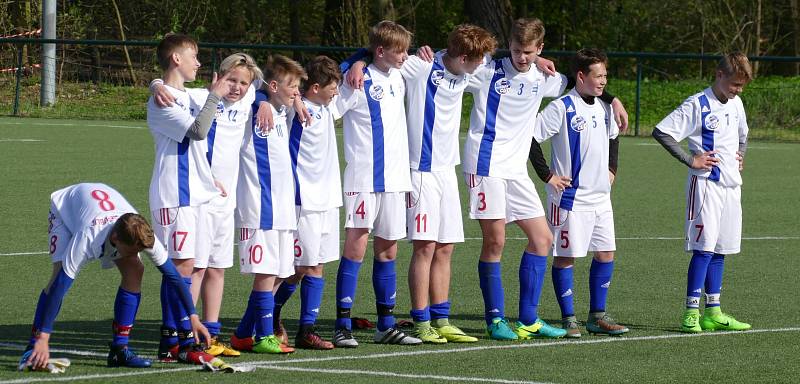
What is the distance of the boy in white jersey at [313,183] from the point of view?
812 cm

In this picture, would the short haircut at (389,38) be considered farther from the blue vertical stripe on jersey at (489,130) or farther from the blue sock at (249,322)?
the blue sock at (249,322)

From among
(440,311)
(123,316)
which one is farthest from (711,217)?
(123,316)

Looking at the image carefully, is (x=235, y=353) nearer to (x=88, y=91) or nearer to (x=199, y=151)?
(x=199, y=151)

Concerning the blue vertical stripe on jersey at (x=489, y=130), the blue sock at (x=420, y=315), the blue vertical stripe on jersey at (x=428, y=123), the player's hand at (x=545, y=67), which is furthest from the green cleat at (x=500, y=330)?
the player's hand at (x=545, y=67)

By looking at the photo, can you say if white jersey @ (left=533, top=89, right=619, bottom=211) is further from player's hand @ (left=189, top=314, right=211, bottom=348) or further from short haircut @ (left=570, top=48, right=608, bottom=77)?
player's hand @ (left=189, top=314, right=211, bottom=348)

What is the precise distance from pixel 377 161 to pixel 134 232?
6.04 feet

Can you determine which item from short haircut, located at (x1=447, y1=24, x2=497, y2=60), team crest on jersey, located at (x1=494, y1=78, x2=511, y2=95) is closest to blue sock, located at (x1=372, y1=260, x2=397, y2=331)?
team crest on jersey, located at (x1=494, y1=78, x2=511, y2=95)

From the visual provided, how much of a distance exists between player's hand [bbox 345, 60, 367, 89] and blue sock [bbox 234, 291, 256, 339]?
1.34m

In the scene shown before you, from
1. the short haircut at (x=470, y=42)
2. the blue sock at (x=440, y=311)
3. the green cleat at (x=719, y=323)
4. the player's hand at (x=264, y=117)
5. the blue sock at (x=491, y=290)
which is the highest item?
the short haircut at (x=470, y=42)

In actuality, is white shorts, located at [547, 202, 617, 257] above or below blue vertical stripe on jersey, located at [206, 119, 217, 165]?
below

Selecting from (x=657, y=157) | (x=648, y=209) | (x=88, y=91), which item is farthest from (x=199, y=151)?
(x=88, y=91)

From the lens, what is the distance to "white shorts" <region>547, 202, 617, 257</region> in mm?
8828

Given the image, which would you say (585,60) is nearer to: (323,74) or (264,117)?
(323,74)

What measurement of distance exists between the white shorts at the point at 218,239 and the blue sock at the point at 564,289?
218 centimetres
